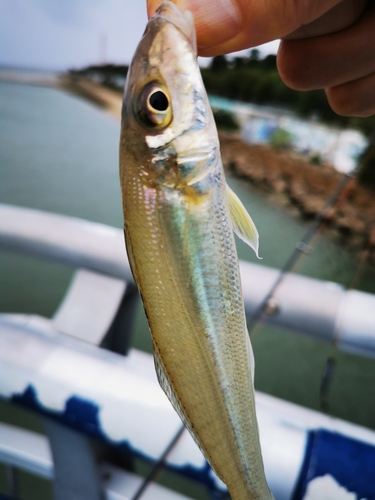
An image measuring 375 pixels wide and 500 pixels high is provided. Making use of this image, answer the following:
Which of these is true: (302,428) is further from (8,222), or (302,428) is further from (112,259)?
(8,222)

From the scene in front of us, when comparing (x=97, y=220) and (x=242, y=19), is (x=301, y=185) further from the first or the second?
(x=242, y=19)

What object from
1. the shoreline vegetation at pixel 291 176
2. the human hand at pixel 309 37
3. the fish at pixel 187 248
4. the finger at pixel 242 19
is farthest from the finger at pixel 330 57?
the shoreline vegetation at pixel 291 176

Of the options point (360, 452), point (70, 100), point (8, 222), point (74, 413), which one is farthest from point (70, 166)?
point (360, 452)

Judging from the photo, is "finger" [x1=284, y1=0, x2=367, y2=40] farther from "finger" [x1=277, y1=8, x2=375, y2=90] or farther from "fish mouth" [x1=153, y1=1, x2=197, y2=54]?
"fish mouth" [x1=153, y1=1, x2=197, y2=54]

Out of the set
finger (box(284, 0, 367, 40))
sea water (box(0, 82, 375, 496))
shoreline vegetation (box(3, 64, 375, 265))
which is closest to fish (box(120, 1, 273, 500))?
finger (box(284, 0, 367, 40))

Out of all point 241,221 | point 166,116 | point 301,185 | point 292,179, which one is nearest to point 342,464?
point 241,221

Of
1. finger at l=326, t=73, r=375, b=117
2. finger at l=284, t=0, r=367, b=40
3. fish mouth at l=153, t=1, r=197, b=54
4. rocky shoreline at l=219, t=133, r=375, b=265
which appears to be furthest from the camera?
rocky shoreline at l=219, t=133, r=375, b=265

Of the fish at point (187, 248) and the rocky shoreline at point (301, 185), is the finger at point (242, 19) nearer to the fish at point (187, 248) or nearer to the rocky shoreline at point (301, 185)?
the fish at point (187, 248)
